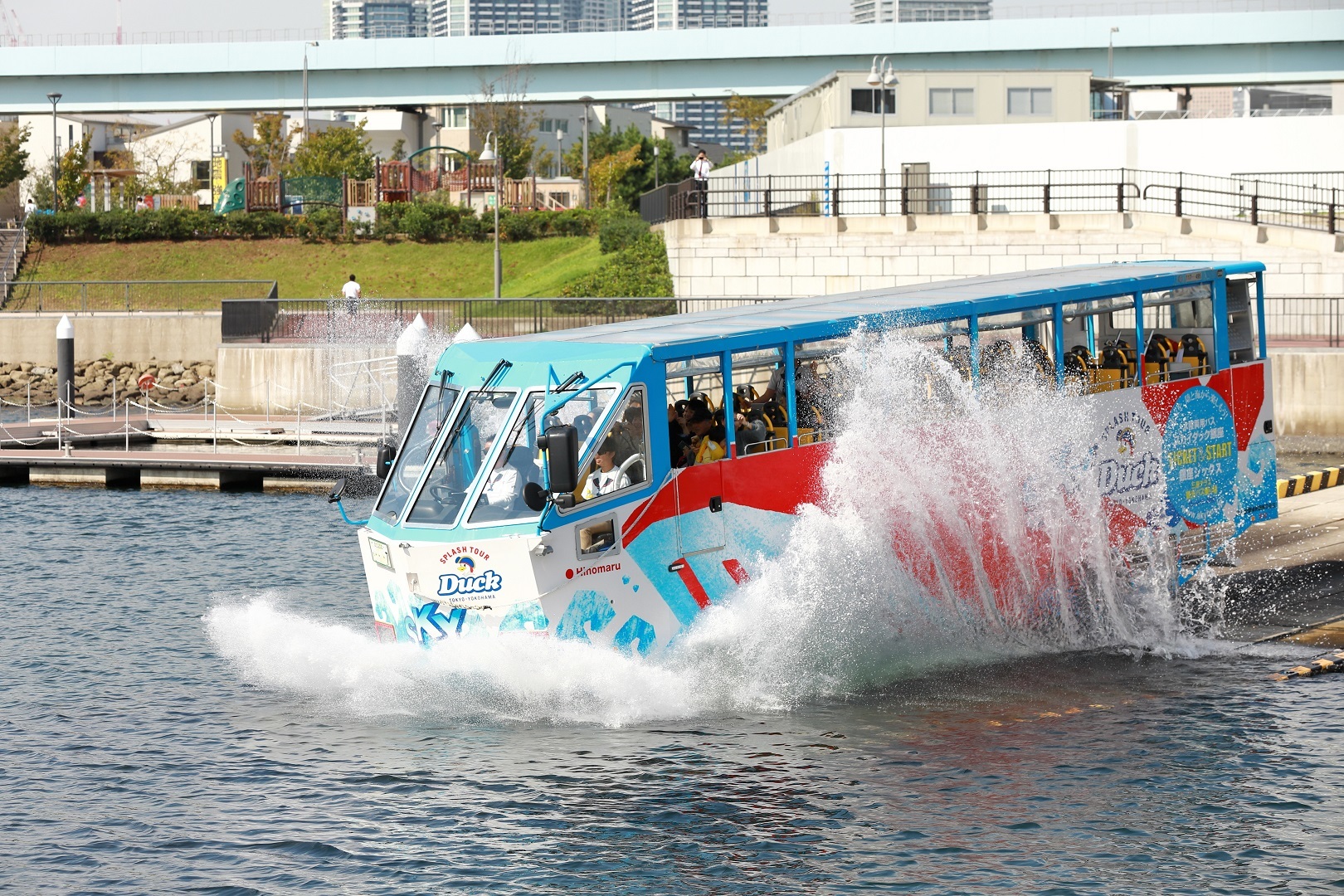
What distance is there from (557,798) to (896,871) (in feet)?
9.16

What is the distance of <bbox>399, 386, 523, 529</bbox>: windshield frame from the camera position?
13.5m

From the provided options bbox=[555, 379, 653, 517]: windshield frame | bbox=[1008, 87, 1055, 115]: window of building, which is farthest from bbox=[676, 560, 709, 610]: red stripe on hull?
bbox=[1008, 87, 1055, 115]: window of building

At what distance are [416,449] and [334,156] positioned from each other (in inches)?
2839

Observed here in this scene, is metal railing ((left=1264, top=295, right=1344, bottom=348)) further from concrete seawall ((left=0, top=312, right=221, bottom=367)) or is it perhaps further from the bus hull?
concrete seawall ((left=0, top=312, right=221, bottom=367))

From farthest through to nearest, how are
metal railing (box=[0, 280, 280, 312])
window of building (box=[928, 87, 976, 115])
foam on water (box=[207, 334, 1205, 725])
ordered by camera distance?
window of building (box=[928, 87, 976, 115]) < metal railing (box=[0, 280, 280, 312]) < foam on water (box=[207, 334, 1205, 725])

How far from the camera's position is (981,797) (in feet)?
39.8

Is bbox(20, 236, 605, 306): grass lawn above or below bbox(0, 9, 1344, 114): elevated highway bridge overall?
below

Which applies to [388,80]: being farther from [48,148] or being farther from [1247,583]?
[1247,583]

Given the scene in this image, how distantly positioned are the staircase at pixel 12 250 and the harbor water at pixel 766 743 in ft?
178

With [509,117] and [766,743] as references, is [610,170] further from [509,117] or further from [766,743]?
[766,743]

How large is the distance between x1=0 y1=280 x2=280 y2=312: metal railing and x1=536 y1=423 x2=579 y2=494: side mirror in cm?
4115

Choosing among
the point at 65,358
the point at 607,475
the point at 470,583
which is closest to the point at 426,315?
the point at 65,358

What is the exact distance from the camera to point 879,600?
49.0ft

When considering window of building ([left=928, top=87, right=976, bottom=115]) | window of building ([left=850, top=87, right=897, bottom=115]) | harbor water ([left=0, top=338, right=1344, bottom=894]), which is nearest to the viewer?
harbor water ([left=0, top=338, right=1344, bottom=894])
